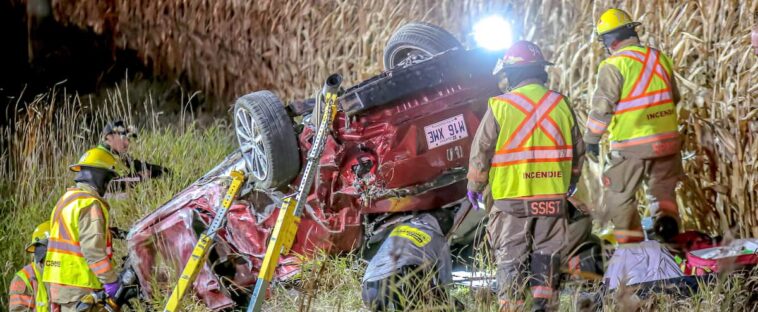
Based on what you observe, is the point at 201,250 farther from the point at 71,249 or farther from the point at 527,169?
the point at 527,169

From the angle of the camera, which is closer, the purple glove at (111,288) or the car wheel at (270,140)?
the car wheel at (270,140)

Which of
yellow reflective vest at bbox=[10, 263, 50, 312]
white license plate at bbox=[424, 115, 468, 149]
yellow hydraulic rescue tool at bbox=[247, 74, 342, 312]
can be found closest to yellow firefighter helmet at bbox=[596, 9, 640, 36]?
white license plate at bbox=[424, 115, 468, 149]

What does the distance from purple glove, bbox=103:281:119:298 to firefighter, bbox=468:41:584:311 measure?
2532mm

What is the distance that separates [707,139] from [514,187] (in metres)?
2.20

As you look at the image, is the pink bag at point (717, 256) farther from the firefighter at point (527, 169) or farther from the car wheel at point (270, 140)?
the car wheel at point (270, 140)

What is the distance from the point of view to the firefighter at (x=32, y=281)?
6.72m

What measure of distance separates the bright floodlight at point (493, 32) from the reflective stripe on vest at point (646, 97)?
1.05 m

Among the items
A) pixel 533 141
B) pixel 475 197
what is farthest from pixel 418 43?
pixel 533 141

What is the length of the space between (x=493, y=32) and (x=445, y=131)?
1955mm

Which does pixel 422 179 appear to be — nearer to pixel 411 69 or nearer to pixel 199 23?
pixel 411 69

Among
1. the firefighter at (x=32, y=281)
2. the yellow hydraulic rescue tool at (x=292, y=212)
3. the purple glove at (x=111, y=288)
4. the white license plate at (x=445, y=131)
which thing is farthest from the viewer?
the firefighter at (x=32, y=281)

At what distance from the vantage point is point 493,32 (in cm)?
777

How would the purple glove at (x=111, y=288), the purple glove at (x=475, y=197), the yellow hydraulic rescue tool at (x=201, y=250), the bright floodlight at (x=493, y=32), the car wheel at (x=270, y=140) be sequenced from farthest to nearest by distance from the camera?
the bright floodlight at (x=493, y=32), the purple glove at (x=111, y=288), the car wheel at (x=270, y=140), the yellow hydraulic rescue tool at (x=201, y=250), the purple glove at (x=475, y=197)

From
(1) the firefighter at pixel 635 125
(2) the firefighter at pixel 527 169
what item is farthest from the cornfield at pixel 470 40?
(2) the firefighter at pixel 527 169
